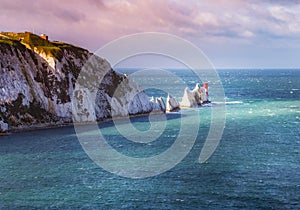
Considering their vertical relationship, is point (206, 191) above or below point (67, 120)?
below

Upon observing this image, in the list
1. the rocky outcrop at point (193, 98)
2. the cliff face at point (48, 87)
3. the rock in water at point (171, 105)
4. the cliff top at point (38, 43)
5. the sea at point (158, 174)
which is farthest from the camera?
the rocky outcrop at point (193, 98)

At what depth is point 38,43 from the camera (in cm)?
12550

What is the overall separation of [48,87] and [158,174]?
2556 inches

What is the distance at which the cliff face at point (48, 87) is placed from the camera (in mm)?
105312

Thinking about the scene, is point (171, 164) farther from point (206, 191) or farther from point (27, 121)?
point (27, 121)

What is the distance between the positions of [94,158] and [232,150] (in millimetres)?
27298

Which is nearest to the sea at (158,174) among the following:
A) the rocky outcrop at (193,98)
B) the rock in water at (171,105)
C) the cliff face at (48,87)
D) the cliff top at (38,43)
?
the cliff face at (48,87)

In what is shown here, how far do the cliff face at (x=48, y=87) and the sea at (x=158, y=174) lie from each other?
350 inches

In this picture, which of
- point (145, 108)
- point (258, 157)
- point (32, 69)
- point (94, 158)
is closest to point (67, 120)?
point (32, 69)

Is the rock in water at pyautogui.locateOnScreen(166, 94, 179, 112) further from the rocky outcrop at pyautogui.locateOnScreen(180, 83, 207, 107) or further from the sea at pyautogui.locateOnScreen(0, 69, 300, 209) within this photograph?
the sea at pyautogui.locateOnScreen(0, 69, 300, 209)

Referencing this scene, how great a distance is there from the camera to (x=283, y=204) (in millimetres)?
47562

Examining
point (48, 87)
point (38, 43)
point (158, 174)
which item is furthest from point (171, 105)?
point (158, 174)

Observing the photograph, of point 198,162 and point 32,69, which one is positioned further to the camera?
point 32,69

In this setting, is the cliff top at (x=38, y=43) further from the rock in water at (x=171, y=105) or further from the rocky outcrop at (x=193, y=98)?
the rocky outcrop at (x=193, y=98)
